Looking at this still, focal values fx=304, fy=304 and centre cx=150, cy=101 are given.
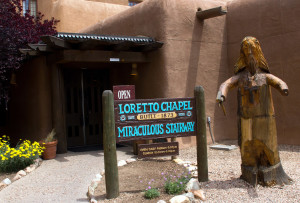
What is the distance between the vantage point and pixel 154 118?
4.96 metres

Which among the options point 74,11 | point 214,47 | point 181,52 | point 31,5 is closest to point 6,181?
point 181,52

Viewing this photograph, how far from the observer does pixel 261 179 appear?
4770 mm

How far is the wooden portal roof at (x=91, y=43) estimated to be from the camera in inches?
293

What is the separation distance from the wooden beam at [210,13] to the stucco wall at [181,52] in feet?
0.53

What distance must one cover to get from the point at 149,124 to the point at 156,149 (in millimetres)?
505

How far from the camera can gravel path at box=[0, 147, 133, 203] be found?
5.05 meters

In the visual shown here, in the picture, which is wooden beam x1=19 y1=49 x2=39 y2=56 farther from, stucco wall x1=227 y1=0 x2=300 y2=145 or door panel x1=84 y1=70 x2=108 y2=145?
stucco wall x1=227 y1=0 x2=300 y2=145

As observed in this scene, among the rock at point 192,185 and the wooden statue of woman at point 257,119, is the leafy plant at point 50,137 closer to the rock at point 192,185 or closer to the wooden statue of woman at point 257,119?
the rock at point 192,185

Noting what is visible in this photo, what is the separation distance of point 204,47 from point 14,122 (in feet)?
25.2

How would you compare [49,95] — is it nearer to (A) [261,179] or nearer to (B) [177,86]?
(B) [177,86]

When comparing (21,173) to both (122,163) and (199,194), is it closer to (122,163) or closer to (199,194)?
(122,163)

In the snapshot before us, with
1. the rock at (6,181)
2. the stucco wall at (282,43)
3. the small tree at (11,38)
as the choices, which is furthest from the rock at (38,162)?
the stucco wall at (282,43)

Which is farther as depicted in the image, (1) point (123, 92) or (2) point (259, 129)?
(1) point (123, 92)

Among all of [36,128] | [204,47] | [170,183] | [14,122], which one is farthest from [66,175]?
[14,122]
